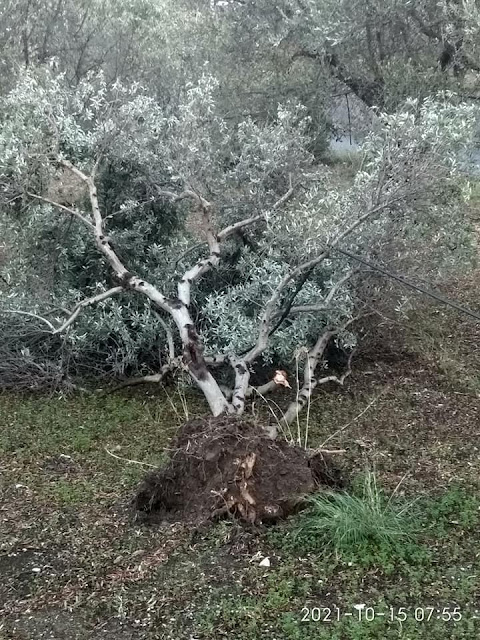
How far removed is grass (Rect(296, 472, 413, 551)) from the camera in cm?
333

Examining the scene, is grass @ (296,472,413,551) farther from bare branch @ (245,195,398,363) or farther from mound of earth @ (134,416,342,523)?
bare branch @ (245,195,398,363)

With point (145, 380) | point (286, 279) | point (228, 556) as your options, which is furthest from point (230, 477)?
point (145, 380)

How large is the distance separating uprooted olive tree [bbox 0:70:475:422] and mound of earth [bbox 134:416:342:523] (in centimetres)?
70

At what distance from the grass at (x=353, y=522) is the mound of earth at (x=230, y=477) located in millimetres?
157

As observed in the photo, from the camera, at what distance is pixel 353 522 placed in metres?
3.34

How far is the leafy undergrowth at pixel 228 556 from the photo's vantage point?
291cm

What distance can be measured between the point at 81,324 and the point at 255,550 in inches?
106

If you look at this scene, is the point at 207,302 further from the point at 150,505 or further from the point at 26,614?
the point at 26,614

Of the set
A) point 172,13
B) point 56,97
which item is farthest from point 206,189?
point 172,13

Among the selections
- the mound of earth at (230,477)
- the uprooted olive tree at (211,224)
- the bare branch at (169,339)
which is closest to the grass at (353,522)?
the mound of earth at (230,477)

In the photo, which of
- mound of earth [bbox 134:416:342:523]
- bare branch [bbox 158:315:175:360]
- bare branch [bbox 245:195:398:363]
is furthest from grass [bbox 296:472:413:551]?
bare branch [bbox 158:315:175:360]

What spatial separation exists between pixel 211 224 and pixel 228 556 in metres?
2.62

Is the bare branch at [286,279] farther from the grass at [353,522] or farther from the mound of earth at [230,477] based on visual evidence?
the grass at [353,522]

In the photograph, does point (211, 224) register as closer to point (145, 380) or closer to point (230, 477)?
point (145, 380)
